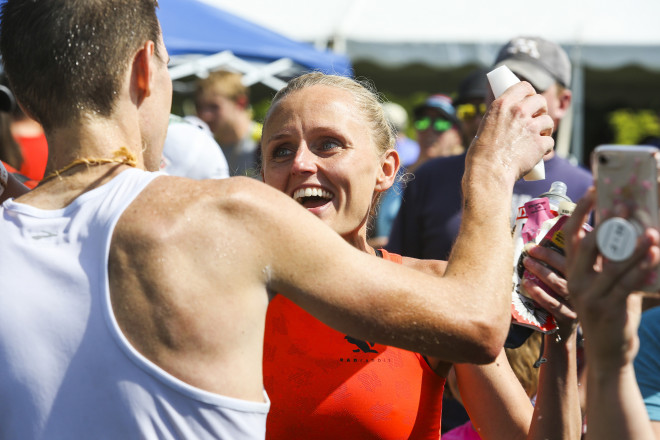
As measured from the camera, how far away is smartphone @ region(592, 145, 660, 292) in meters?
1.27

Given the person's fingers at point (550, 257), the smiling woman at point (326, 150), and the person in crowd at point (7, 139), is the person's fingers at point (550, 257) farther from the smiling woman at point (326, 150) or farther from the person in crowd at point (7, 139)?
the person in crowd at point (7, 139)

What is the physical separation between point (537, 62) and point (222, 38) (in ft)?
11.0

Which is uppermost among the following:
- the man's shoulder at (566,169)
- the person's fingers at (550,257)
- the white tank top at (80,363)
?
the person's fingers at (550,257)

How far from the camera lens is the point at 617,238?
4.20 feet

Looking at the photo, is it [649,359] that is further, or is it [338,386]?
[649,359]

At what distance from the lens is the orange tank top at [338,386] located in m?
1.88

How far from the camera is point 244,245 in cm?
141

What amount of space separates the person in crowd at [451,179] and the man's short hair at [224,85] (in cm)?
202

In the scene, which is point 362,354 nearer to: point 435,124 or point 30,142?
point 30,142

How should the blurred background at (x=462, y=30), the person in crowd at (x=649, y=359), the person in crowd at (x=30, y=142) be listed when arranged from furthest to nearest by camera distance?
the blurred background at (x=462, y=30)
the person in crowd at (x=30, y=142)
the person in crowd at (x=649, y=359)

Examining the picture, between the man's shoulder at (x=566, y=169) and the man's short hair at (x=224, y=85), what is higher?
the man's shoulder at (x=566, y=169)

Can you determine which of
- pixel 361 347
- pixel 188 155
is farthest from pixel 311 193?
pixel 188 155

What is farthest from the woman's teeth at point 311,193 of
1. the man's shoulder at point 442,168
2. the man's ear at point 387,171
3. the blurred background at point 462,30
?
the blurred background at point 462,30

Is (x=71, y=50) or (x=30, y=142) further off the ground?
(x=71, y=50)
